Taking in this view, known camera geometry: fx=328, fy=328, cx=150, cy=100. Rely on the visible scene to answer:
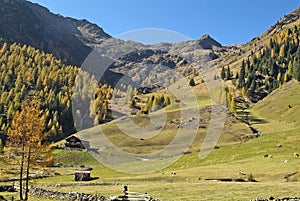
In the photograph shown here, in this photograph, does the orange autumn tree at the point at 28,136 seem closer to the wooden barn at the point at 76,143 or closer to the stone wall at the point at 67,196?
the stone wall at the point at 67,196

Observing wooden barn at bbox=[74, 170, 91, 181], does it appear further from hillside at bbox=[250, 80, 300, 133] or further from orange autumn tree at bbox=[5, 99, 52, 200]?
hillside at bbox=[250, 80, 300, 133]

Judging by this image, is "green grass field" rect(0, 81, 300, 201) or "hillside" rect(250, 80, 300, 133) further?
"hillside" rect(250, 80, 300, 133)

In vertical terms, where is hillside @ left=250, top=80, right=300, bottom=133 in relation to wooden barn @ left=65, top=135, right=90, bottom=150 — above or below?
above

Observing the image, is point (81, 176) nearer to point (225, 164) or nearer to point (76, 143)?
point (225, 164)

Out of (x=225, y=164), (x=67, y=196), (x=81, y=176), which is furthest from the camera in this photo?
(x=225, y=164)

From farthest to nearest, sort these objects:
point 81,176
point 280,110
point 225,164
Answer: point 280,110 → point 225,164 → point 81,176

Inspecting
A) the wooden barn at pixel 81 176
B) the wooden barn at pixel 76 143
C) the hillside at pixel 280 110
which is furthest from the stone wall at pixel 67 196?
the hillside at pixel 280 110

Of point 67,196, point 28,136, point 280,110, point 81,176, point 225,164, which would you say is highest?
point 280,110

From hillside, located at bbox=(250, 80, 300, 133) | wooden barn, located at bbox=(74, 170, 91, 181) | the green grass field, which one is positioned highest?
hillside, located at bbox=(250, 80, 300, 133)

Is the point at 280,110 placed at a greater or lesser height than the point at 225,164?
greater

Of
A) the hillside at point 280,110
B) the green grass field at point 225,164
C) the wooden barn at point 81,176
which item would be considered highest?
the hillside at point 280,110

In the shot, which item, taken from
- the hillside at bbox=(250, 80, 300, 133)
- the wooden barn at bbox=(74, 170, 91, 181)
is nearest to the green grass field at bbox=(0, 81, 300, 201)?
the hillside at bbox=(250, 80, 300, 133)

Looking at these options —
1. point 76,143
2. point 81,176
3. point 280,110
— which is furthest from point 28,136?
point 280,110

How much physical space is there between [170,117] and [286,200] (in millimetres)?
138348
